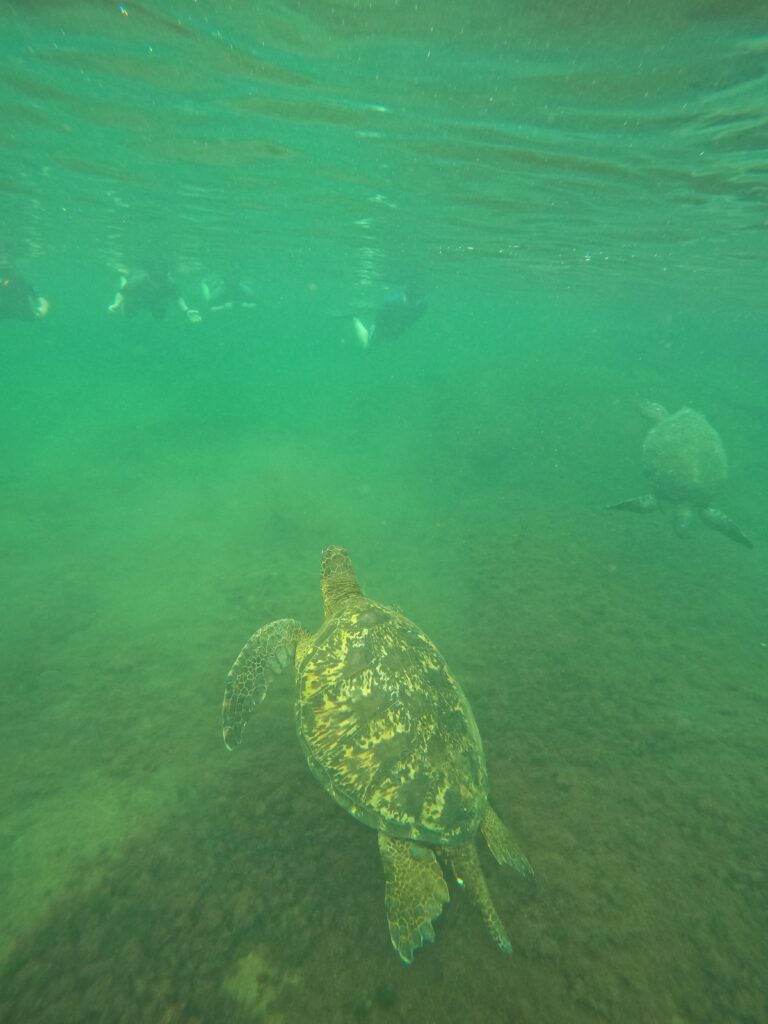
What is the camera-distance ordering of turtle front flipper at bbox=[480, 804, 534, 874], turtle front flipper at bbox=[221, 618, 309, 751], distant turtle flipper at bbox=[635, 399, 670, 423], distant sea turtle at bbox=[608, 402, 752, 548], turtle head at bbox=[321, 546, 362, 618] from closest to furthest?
→ turtle front flipper at bbox=[480, 804, 534, 874], turtle front flipper at bbox=[221, 618, 309, 751], turtle head at bbox=[321, 546, 362, 618], distant sea turtle at bbox=[608, 402, 752, 548], distant turtle flipper at bbox=[635, 399, 670, 423]

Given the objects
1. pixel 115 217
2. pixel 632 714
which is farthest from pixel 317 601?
pixel 115 217

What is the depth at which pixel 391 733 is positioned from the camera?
373cm

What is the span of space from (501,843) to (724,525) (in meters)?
10.2

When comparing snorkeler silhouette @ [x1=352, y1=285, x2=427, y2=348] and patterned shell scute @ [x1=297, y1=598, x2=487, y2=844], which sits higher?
snorkeler silhouette @ [x1=352, y1=285, x2=427, y2=348]

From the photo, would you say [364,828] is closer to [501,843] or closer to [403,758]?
[403,758]

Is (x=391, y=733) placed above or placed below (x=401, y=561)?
above

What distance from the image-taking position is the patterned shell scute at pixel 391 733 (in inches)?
139

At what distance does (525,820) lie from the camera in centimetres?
420

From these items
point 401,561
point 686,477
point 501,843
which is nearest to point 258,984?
point 501,843

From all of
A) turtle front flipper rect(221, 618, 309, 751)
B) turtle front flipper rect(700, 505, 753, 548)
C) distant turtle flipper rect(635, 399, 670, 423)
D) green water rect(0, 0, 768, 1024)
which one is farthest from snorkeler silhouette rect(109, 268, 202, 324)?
turtle front flipper rect(700, 505, 753, 548)

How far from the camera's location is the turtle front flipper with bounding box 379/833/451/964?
3178mm

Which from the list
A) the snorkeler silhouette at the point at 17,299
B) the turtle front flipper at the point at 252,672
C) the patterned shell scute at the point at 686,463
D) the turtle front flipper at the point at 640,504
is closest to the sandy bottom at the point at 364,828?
the turtle front flipper at the point at 252,672

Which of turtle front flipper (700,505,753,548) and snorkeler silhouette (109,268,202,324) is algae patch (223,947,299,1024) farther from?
snorkeler silhouette (109,268,202,324)

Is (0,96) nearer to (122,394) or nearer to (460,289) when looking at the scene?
(460,289)
